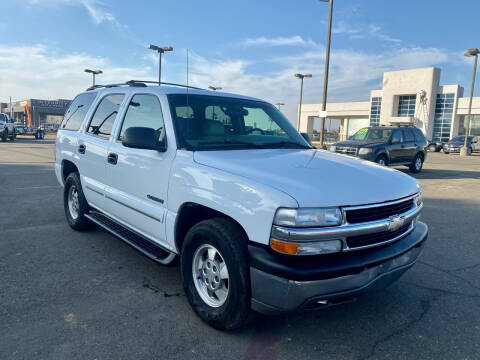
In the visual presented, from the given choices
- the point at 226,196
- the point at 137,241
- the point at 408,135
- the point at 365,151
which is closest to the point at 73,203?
the point at 137,241

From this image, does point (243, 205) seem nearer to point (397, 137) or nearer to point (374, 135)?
point (374, 135)

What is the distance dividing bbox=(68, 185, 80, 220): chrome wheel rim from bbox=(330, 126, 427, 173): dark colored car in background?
8870 mm

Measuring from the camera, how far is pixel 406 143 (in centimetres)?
1347

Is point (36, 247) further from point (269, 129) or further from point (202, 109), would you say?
point (269, 129)

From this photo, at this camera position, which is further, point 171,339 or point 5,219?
point 5,219

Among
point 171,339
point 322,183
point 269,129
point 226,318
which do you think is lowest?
point 171,339

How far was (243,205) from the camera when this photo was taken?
244 cm

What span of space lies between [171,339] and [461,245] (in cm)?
431

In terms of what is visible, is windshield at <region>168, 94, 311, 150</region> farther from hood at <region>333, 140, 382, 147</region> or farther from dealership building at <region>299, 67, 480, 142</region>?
dealership building at <region>299, 67, 480, 142</region>

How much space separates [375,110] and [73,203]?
58939mm

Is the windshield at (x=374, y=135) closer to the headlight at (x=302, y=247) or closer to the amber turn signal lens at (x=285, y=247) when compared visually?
the headlight at (x=302, y=247)

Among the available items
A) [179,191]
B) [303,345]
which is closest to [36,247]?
[179,191]

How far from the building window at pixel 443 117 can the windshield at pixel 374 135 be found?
42.1 meters

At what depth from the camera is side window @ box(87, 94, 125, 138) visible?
13.8 feet
